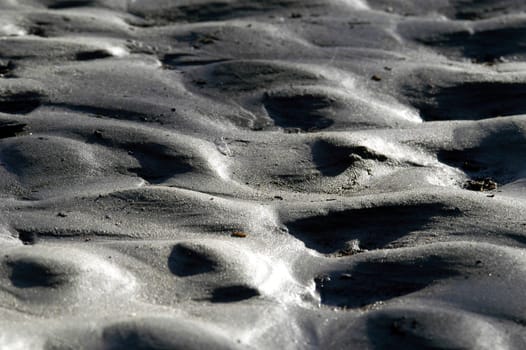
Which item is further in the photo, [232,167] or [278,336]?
[232,167]

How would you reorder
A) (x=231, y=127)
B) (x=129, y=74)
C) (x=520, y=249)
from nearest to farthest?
(x=520, y=249) < (x=231, y=127) < (x=129, y=74)

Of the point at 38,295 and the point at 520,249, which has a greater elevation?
the point at 520,249

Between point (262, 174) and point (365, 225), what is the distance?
40 cm

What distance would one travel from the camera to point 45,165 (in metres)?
2.66

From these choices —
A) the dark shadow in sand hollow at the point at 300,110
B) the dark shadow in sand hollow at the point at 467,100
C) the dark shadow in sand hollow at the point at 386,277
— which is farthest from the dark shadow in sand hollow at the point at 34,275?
the dark shadow in sand hollow at the point at 467,100

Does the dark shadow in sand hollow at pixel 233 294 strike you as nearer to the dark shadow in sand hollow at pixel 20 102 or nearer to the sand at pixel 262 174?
the sand at pixel 262 174

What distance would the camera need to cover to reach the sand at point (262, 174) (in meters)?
1.99

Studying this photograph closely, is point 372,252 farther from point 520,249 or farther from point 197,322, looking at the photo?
point 197,322

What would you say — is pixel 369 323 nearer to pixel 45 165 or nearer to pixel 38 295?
pixel 38 295

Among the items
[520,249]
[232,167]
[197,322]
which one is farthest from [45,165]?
[520,249]

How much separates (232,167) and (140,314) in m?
0.84

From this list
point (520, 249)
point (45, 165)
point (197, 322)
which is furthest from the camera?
point (45, 165)

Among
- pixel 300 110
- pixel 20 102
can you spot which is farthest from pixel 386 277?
pixel 20 102

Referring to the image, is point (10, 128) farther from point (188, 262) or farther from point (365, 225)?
point (365, 225)
